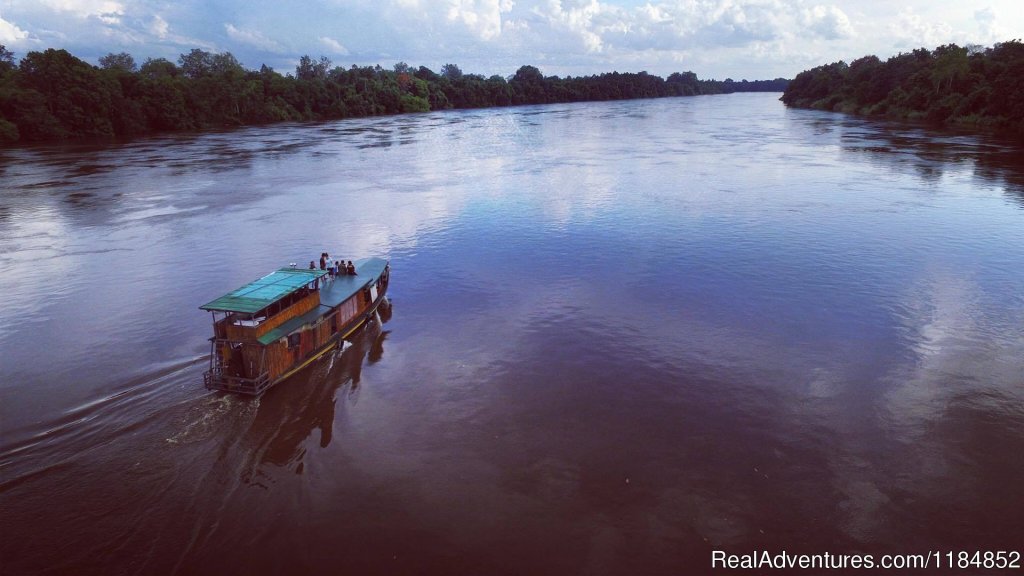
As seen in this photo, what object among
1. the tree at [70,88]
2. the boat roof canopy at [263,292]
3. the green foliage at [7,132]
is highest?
the tree at [70,88]

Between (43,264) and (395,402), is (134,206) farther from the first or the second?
(395,402)

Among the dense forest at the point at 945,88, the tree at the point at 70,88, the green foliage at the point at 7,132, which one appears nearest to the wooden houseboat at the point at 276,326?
the dense forest at the point at 945,88

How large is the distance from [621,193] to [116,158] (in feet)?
242

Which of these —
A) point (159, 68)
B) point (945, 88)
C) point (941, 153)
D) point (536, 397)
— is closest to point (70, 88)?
point (159, 68)

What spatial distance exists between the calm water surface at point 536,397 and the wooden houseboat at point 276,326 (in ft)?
2.98

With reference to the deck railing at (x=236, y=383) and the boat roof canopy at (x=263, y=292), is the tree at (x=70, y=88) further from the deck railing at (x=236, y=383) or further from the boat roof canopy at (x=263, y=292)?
the deck railing at (x=236, y=383)

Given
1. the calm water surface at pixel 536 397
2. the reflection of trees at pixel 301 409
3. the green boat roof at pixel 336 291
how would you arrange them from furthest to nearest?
1. the green boat roof at pixel 336 291
2. the reflection of trees at pixel 301 409
3. the calm water surface at pixel 536 397

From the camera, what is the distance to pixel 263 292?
22.3 meters

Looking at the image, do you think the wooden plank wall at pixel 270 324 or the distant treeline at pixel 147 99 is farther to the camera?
the distant treeline at pixel 147 99

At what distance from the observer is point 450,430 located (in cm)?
1912

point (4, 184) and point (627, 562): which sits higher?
point (4, 184)

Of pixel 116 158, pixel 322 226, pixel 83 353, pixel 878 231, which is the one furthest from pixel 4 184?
pixel 878 231

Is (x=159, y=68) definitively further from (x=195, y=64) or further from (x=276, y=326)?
(x=276, y=326)

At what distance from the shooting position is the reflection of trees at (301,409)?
18.0m
